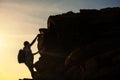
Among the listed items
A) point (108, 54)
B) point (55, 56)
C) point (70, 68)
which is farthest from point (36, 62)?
point (108, 54)

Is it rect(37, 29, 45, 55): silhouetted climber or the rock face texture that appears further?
rect(37, 29, 45, 55): silhouetted climber

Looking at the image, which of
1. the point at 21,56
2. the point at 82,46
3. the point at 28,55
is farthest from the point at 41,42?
the point at 82,46

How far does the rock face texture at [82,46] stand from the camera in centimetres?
3288

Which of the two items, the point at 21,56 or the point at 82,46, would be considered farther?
the point at 21,56

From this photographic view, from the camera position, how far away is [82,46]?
120ft

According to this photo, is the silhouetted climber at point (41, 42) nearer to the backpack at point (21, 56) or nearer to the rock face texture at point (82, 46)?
the rock face texture at point (82, 46)

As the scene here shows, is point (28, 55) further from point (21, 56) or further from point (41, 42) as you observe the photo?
point (41, 42)

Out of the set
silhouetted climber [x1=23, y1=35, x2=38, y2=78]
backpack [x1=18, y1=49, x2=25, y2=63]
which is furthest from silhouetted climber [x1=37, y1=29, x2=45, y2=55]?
backpack [x1=18, y1=49, x2=25, y2=63]

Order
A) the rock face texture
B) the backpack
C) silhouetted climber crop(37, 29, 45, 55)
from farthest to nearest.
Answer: silhouetted climber crop(37, 29, 45, 55) < the backpack < the rock face texture

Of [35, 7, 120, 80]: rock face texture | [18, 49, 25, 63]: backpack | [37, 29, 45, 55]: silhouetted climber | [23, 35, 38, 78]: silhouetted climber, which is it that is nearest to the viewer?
[35, 7, 120, 80]: rock face texture

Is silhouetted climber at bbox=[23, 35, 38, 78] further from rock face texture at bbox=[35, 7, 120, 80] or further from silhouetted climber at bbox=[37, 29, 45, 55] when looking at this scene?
silhouetted climber at bbox=[37, 29, 45, 55]

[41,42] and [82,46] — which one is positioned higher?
[41,42]

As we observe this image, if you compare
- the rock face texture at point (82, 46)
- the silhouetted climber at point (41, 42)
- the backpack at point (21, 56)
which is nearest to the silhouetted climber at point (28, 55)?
the backpack at point (21, 56)

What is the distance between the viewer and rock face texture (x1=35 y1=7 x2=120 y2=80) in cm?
3288
